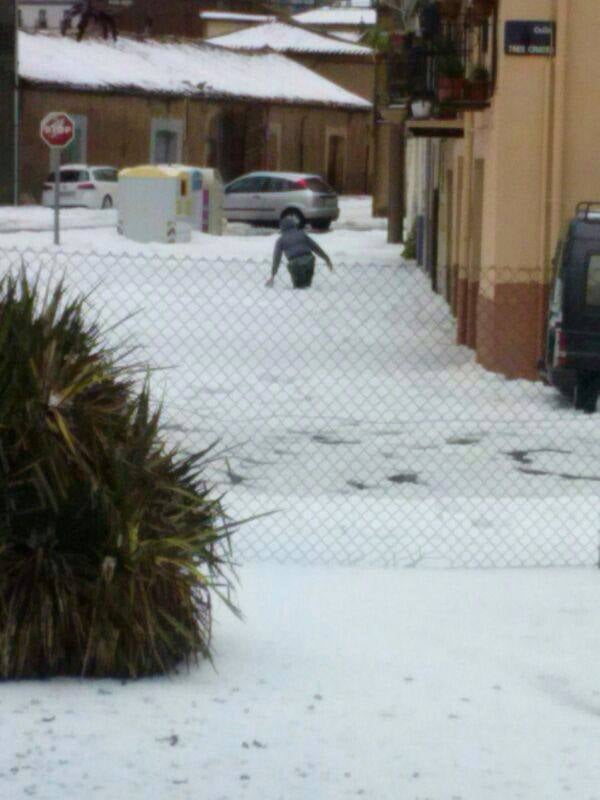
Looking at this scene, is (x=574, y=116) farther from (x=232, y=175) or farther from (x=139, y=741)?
(x=232, y=175)

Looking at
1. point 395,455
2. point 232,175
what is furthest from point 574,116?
point 232,175

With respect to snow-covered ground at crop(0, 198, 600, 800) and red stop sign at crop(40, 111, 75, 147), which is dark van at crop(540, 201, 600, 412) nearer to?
snow-covered ground at crop(0, 198, 600, 800)

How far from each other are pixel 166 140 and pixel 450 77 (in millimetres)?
35718

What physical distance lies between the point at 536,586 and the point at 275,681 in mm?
2307

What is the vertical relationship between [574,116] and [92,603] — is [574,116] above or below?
above

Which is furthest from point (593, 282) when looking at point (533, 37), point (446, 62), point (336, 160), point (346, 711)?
point (336, 160)

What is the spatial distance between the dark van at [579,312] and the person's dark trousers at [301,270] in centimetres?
913

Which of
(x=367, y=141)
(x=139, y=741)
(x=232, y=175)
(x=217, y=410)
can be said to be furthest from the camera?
(x=367, y=141)

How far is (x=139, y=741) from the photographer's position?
20.6 ft

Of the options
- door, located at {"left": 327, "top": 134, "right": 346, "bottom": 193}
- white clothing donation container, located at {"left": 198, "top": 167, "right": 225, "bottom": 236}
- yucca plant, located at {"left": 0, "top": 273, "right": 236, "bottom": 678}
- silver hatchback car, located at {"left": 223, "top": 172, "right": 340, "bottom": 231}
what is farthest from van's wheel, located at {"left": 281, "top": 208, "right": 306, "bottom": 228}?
yucca plant, located at {"left": 0, "top": 273, "right": 236, "bottom": 678}

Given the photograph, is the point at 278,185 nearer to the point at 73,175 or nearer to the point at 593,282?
the point at 73,175

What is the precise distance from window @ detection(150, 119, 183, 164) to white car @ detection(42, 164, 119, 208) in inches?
258

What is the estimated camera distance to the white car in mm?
47344

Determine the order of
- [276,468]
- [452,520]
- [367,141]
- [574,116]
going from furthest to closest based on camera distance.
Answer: [367,141] → [574,116] → [276,468] → [452,520]
